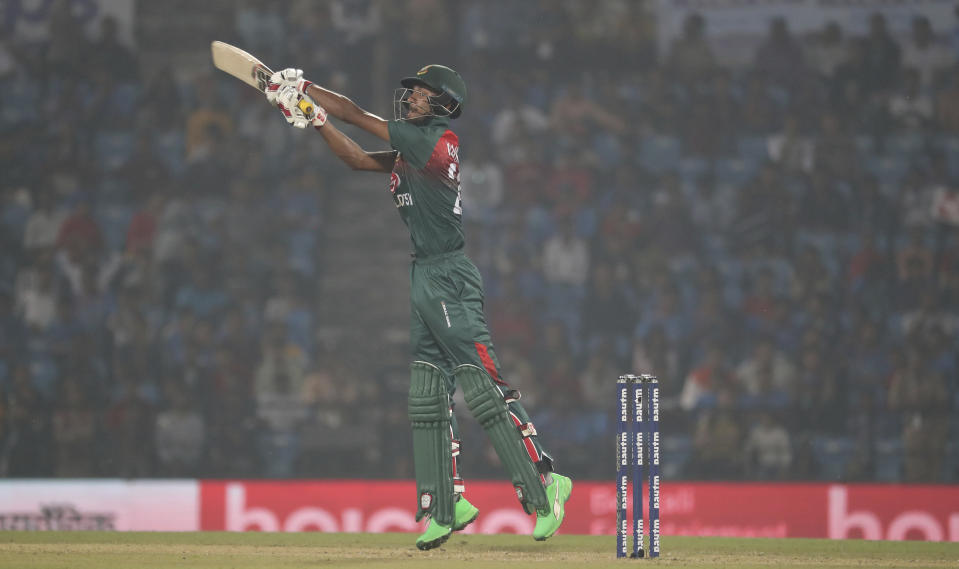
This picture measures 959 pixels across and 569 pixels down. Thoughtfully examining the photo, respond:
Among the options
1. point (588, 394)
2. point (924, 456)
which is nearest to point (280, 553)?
point (588, 394)

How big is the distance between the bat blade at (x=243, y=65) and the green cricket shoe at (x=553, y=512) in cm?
209

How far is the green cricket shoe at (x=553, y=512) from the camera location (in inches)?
203

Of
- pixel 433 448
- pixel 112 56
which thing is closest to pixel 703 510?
pixel 433 448

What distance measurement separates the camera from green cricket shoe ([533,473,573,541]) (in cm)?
517

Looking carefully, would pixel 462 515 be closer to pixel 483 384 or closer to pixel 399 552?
pixel 399 552

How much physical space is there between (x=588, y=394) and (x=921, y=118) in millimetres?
4227

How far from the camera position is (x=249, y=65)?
17.4 feet

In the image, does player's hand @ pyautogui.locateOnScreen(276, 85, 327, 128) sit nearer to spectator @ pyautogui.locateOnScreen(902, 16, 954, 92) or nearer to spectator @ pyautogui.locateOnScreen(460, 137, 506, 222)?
spectator @ pyautogui.locateOnScreen(460, 137, 506, 222)

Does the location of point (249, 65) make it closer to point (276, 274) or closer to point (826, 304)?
point (276, 274)

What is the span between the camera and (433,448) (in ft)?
17.1

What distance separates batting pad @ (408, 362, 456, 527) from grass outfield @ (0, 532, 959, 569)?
9.1 inches

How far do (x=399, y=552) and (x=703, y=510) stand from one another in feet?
12.9

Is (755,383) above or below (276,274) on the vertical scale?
below

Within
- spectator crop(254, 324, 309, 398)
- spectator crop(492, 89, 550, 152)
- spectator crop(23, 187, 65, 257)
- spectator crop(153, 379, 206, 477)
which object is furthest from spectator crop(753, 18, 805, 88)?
spectator crop(23, 187, 65, 257)
